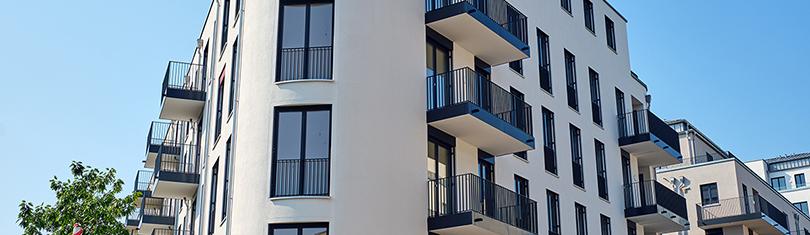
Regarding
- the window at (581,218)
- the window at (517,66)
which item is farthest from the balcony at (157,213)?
the window at (581,218)

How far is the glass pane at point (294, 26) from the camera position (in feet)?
91.4

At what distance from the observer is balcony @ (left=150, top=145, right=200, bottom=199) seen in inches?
1346

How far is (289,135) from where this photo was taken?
26.8 meters

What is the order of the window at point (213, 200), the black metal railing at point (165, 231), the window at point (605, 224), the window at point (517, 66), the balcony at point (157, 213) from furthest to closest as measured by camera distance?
the black metal railing at point (165, 231) → the balcony at point (157, 213) → the window at point (605, 224) → the window at point (517, 66) → the window at point (213, 200)

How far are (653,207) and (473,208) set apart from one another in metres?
11.8

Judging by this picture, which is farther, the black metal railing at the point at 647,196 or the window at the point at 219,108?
the black metal railing at the point at 647,196

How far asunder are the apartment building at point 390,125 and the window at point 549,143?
6 cm

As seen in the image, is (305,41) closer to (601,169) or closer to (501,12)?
(501,12)

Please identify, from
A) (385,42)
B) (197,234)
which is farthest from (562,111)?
(197,234)

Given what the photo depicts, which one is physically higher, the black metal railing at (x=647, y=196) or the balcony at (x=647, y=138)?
the balcony at (x=647, y=138)

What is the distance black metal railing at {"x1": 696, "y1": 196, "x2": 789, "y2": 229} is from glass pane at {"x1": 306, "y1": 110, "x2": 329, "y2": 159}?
A: 1165 inches

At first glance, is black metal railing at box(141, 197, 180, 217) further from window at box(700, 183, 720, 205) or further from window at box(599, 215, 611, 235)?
window at box(700, 183, 720, 205)

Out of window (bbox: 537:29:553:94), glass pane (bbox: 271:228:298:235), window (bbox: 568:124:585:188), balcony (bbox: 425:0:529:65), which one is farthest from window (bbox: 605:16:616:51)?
glass pane (bbox: 271:228:298:235)

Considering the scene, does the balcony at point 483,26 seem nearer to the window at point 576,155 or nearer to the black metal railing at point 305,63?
the black metal railing at point 305,63
